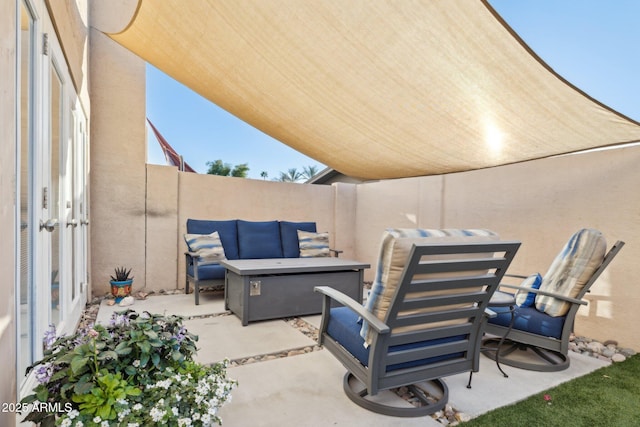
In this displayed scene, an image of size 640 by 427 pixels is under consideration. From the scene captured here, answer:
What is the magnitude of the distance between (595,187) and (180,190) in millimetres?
5781

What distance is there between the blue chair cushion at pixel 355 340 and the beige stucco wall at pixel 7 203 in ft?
5.49

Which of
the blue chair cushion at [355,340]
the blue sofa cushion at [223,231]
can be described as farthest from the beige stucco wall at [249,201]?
the blue chair cushion at [355,340]

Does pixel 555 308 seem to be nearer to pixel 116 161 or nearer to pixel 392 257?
pixel 392 257

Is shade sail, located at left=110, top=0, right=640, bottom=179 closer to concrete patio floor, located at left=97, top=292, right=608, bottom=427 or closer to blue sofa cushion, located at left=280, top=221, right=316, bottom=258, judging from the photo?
blue sofa cushion, located at left=280, top=221, right=316, bottom=258

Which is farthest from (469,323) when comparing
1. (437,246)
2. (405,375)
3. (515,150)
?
(515,150)

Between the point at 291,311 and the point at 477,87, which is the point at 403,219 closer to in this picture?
the point at 291,311

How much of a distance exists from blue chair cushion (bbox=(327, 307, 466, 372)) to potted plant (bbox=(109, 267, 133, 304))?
11.8 ft

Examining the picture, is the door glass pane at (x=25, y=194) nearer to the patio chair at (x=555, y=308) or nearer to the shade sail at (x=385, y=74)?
the shade sail at (x=385, y=74)

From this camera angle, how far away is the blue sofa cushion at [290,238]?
5.87 meters

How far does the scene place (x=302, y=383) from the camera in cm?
261

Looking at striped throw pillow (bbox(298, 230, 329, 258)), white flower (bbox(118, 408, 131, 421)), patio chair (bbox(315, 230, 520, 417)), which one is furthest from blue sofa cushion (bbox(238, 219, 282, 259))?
white flower (bbox(118, 408, 131, 421))

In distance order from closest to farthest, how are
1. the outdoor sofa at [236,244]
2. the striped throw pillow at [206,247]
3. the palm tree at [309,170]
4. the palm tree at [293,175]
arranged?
the outdoor sofa at [236,244] → the striped throw pillow at [206,247] → the palm tree at [309,170] → the palm tree at [293,175]

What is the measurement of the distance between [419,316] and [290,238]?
4135 millimetres

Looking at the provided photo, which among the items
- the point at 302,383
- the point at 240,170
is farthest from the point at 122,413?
the point at 240,170
